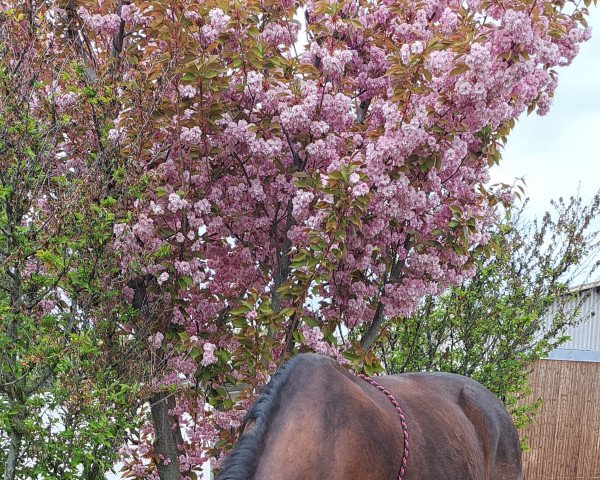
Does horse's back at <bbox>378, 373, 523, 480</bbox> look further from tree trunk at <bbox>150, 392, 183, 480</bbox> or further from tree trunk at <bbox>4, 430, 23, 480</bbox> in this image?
tree trunk at <bbox>4, 430, 23, 480</bbox>

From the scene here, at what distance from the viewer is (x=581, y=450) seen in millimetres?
9984

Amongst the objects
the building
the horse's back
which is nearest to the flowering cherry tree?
the horse's back

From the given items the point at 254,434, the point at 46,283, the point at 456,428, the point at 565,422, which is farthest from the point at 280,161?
the point at 565,422

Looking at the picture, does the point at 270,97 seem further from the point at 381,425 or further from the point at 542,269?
the point at 542,269

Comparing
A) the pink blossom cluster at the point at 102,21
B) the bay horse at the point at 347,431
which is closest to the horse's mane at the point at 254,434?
the bay horse at the point at 347,431

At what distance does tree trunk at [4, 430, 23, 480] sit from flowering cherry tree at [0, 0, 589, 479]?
0.75 m

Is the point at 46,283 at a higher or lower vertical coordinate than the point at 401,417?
higher

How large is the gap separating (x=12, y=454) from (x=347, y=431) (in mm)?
1455

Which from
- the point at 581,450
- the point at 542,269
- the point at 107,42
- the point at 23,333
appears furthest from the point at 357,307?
the point at 581,450

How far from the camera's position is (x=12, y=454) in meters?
3.00

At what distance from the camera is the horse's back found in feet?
10.9

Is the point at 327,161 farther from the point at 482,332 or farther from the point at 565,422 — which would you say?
the point at 565,422

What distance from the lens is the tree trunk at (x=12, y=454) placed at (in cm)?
297

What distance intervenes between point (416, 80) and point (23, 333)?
230cm
